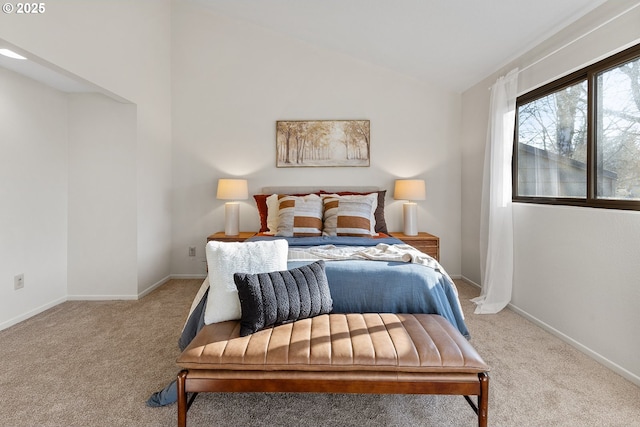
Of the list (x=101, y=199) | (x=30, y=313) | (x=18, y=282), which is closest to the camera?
(x=18, y=282)

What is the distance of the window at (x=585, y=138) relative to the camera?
6.94 ft

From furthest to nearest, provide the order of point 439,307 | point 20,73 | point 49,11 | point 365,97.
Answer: point 365,97 → point 20,73 → point 49,11 → point 439,307

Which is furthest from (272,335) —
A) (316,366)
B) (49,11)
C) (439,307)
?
(49,11)

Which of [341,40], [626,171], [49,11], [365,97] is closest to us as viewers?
[626,171]

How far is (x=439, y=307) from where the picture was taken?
2004 millimetres

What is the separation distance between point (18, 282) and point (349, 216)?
2945 millimetres

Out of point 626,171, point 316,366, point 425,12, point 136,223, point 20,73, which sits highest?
point 425,12

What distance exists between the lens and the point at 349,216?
345 centimetres

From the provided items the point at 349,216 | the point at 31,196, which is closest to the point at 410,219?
the point at 349,216

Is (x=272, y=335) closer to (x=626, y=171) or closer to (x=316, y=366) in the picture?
(x=316, y=366)

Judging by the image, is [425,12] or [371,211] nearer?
[425,12]

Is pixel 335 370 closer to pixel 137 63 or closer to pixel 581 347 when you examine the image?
pixel 581 347

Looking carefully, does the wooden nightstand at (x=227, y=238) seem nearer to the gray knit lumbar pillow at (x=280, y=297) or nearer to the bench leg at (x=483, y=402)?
the gray knit lumbar pillow at (x=280, y=297)

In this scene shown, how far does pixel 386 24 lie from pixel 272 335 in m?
3.00
